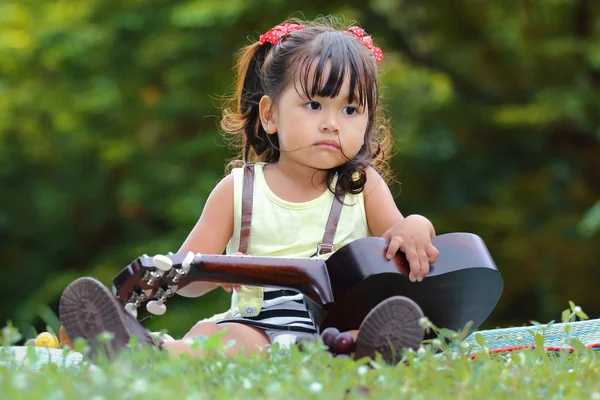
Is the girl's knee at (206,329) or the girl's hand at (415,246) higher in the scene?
the girl's hand at (415,246)

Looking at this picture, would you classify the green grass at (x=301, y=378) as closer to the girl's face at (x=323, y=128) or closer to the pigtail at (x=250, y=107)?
the girl's face at (x=323, y=128)

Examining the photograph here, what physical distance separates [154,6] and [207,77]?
0.74m

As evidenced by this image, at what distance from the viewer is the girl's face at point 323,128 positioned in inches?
124

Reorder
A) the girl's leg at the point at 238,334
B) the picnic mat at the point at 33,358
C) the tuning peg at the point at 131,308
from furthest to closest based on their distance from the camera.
A: the girl's leg at the point at 238,334, the tuning peg at the point at 131,308, the picnic mat at the point at 33,358

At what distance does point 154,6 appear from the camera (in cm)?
820

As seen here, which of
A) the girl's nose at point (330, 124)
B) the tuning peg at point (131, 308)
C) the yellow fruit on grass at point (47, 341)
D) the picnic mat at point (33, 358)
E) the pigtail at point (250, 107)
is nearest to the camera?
the picnic mat at point (33, 358)

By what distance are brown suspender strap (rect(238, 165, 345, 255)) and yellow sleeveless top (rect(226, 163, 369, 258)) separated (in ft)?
0.04

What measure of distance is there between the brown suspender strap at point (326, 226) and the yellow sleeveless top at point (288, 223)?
0.01m

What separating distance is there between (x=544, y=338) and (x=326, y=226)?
79cm

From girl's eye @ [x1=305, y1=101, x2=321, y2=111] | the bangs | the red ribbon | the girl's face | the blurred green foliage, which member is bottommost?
the blurred green foliage

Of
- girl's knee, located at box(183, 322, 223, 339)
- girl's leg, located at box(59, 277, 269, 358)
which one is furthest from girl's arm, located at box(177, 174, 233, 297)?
girl's leg, located at box(59, 277, 269, 358)

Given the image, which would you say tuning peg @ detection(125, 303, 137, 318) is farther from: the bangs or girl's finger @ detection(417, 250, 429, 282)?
the bangs

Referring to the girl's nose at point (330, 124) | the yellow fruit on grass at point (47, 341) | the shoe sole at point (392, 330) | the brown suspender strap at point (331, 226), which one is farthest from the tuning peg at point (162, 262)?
the yellow fruit on grass at point (47, 341)

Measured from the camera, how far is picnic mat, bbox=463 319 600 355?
300 centimetres
